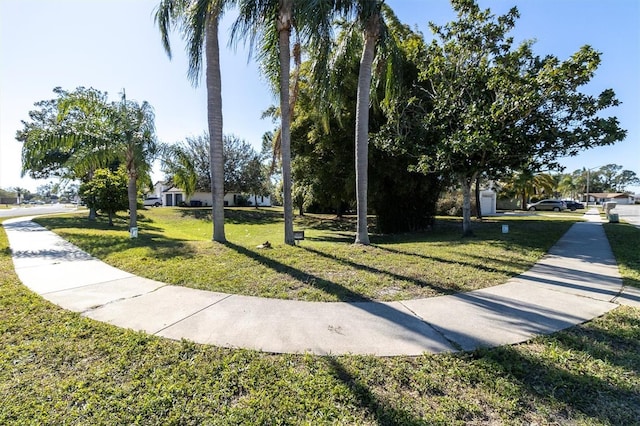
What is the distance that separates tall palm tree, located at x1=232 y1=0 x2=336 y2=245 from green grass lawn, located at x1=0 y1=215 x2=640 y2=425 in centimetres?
596

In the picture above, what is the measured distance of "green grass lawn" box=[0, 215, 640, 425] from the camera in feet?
7.16

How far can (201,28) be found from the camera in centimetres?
782

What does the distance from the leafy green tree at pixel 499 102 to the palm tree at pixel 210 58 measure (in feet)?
22.6

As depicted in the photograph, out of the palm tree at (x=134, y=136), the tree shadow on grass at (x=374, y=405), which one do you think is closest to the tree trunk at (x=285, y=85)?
the tree shadow on grass at (x=374, y=405)

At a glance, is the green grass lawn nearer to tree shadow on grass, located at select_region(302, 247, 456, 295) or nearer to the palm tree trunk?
tree shadow on grass, located at select_region(302, 247, 456, 295)

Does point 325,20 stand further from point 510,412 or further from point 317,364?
point 510,412

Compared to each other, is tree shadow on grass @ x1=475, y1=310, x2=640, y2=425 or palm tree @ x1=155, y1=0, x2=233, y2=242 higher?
palm tree @ x1=155, y1=0, x2=233, y2=242

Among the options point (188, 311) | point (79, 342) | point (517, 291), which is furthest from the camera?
point (517, 291)

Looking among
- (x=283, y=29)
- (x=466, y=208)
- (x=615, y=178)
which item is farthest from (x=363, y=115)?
(x=615, y=178)

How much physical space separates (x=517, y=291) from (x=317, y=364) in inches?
149

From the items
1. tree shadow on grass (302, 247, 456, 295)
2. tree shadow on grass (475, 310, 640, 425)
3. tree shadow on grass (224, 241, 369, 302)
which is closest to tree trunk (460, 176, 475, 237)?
tree shadow on grass (302, 247, 456, 295)

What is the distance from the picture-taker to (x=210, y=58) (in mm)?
8398

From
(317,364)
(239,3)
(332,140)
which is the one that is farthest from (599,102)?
(317,364)

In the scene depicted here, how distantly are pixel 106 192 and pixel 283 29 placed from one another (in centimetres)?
1393
